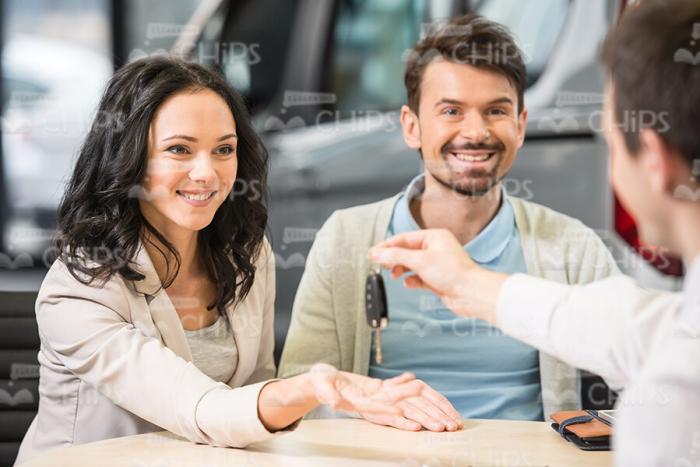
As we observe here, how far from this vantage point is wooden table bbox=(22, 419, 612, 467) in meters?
1.50

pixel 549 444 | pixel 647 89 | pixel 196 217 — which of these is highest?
pixel 647 89

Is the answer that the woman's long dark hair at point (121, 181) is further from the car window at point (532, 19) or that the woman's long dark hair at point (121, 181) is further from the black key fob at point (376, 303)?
the car window at point (532, 19)

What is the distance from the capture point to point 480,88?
7.37ft

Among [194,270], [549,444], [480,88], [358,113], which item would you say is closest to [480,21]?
[480,88]

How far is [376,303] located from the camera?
6.23ft

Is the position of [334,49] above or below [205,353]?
above

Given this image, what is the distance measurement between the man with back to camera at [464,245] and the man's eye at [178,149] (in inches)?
21.1

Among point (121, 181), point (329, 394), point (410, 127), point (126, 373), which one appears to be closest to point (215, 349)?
point (126, 373)

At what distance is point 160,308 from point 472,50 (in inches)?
41.9

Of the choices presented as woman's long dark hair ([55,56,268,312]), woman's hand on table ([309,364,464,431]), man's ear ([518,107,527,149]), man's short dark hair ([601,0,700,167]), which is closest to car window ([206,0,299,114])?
woman's long dark hair ([55,56,268,312])

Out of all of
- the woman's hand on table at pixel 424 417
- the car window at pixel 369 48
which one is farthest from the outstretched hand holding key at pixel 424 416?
the car window at pixel 369 48

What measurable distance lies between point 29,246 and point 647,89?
1980 mm

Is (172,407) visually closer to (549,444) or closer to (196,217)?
(196,217)

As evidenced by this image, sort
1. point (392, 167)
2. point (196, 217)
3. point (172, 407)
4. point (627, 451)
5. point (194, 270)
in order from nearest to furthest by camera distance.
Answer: point (627, 451) → point (172, 407) → point (196, 217) → point (194, 270) → point (392, 167)
